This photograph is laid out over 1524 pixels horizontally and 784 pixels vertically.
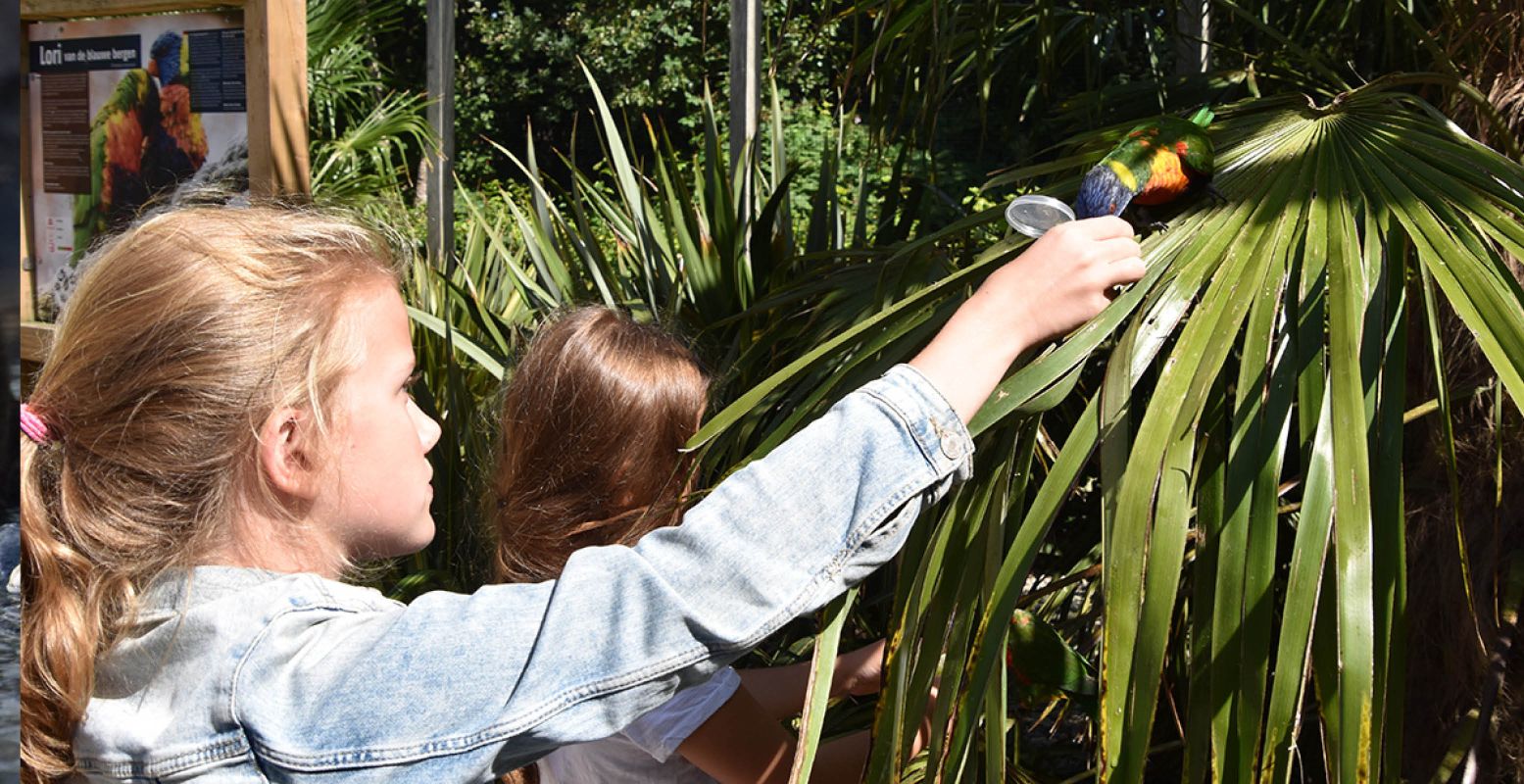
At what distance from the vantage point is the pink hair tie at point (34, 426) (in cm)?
95

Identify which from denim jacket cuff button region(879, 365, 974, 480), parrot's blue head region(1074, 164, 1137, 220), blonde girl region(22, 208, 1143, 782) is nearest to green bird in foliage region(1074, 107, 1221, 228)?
parrot's blue head region(1074, 164, 1137, 220)

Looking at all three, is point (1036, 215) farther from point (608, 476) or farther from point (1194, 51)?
point (1194, 51)

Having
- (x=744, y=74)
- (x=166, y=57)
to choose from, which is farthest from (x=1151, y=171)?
(x=166, y=57)

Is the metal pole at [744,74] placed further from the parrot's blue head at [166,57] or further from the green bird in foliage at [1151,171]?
the green bird in foliage at [1151,171]

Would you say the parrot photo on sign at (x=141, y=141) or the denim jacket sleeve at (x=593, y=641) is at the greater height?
the parrot photo on sign at (x=141, y=141)

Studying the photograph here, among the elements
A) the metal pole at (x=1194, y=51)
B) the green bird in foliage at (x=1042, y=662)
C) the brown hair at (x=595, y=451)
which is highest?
the metal pole at (x=1194, y=51)

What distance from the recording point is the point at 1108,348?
142cm

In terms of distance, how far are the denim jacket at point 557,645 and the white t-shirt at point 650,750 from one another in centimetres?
39

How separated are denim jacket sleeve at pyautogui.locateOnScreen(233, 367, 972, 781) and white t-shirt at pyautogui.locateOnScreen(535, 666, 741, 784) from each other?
392 millimetres

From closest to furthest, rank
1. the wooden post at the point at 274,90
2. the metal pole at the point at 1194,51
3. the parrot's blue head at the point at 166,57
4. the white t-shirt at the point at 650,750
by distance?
1. the white t-shirt at the point at 650,750
2. the wooden post at the point at 274,90
3. the metal pole at the point at 1194,51
4. the parrot's blue head at the point at 166,57

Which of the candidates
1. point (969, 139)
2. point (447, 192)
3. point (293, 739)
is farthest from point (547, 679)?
point (969, 139)

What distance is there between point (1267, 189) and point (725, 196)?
1254 mm

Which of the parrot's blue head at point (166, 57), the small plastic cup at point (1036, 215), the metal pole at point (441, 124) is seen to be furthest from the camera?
the metal pole at point (441, 124)

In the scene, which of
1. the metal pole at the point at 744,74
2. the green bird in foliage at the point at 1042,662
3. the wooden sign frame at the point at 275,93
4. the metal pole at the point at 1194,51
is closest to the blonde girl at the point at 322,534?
the green bird in foliage at the point at 1042,662
